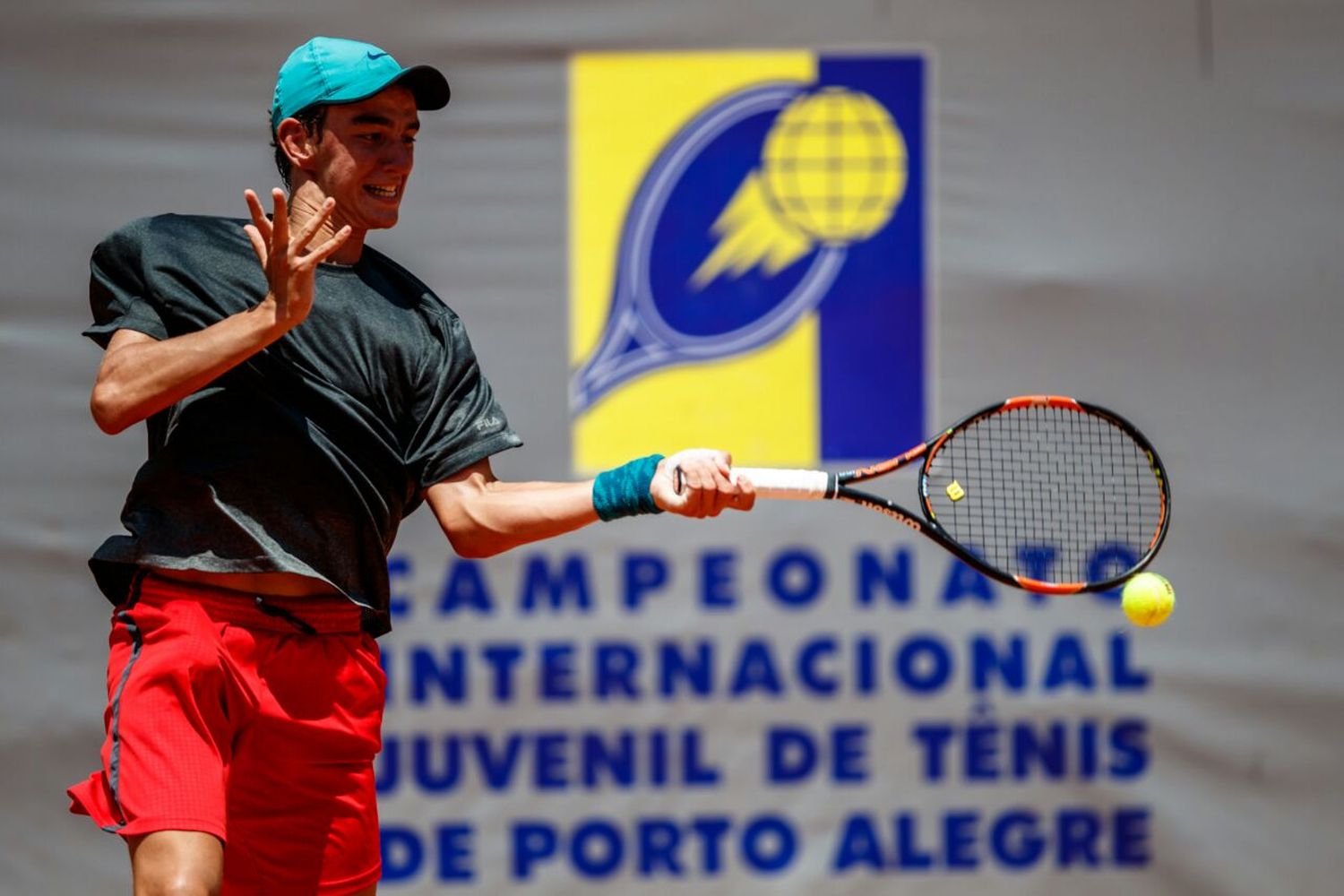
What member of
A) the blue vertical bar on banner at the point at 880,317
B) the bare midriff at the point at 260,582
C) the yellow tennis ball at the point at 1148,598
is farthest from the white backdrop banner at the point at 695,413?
the bare midriff at the point at 260,582

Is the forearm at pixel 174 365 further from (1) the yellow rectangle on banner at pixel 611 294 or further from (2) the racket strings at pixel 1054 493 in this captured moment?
(2) the racket strings at pixel 1054 493

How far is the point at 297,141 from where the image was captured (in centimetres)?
294

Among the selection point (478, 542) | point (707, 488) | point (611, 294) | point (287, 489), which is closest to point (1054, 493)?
point (611, 294)

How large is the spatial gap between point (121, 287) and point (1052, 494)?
2.22 m

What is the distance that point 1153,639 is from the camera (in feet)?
14.4

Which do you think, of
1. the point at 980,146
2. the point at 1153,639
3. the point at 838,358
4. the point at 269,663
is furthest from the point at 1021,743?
the point at 269,663

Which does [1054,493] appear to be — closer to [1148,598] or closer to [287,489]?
[1148,598]

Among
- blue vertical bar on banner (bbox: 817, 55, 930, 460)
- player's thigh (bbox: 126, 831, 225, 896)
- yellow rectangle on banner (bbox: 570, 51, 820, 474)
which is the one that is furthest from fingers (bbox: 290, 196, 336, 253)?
blue vertical bar on banner (bbox: 817, 55, 930, 460)

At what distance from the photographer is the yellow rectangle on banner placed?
14.2 feet

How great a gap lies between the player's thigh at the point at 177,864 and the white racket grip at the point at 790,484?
0.99 meters

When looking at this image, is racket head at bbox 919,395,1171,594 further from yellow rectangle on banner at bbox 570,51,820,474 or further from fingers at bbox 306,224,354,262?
fingers at bbox 306,224,354,262

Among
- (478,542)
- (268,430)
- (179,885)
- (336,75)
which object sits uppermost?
(336,75)

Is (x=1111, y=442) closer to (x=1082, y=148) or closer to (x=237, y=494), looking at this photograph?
(x=1082, y=148)

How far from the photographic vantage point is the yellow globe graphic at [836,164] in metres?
4.35
